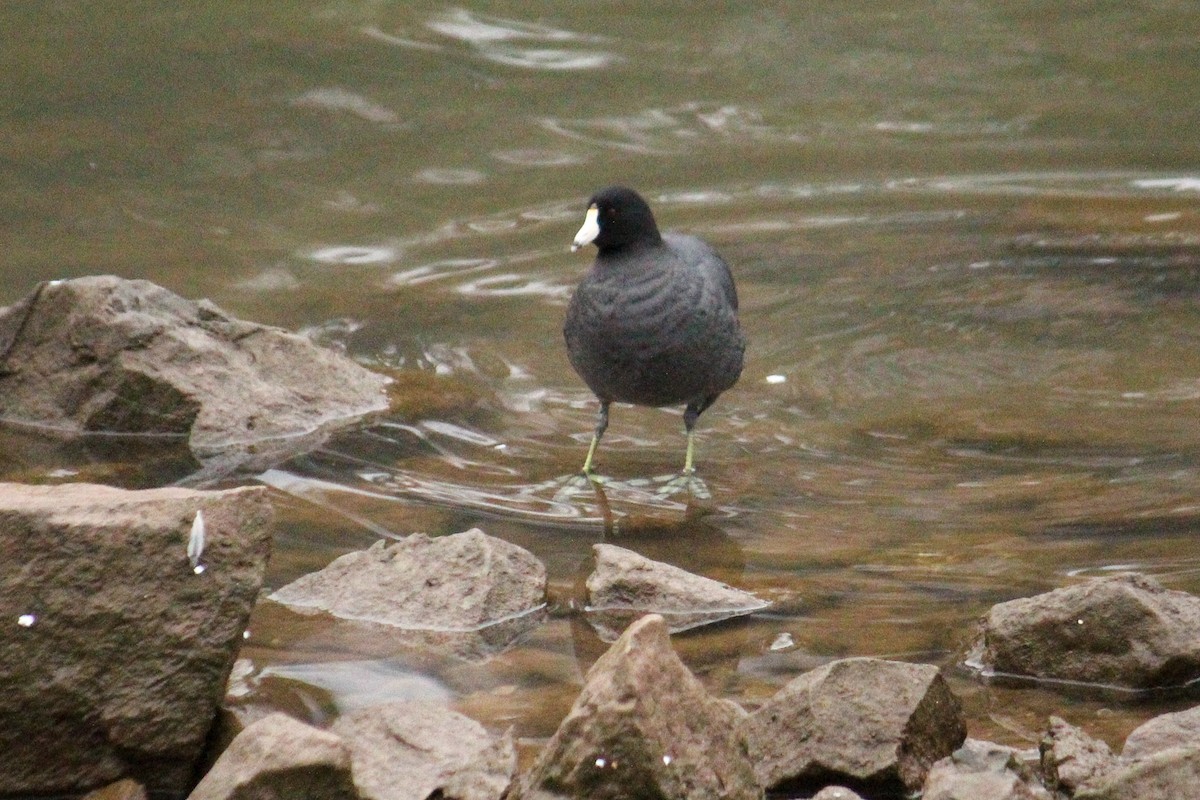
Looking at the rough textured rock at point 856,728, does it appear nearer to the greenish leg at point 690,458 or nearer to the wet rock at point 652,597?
the wet rock at point 652,597

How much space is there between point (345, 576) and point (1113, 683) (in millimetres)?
2065

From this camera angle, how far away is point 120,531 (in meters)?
3.58

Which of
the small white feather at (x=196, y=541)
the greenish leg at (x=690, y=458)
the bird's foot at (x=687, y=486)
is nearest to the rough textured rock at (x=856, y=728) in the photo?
the small white feather at (x=196, y=541)

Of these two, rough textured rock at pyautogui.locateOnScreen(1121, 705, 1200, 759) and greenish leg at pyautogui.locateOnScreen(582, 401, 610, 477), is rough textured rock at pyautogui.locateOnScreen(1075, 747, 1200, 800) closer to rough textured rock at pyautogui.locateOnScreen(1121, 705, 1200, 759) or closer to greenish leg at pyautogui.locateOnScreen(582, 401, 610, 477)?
rough textured rock at pyautogui.locateOnScreen(1121, 705, 1200, 759)

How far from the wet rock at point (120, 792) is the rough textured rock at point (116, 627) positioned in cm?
3

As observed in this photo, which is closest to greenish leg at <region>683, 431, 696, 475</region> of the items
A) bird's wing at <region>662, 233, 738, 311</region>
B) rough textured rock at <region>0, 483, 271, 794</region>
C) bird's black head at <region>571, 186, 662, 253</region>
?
bird's wing at <region>662, 233, 738, 311</region>

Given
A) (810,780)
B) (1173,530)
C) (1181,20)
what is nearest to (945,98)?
(1181,20)

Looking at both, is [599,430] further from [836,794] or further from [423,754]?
[836,794]

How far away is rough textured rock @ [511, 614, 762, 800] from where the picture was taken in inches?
128

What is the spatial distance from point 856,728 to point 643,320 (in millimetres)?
2731

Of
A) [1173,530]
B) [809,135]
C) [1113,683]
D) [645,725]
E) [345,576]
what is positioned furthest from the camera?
[809,135]

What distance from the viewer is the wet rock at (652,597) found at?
4.68 metres

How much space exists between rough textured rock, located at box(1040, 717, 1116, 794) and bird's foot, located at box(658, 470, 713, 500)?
238 centimetres

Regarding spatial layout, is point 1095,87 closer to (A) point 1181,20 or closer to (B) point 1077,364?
(A) point 1181,20
